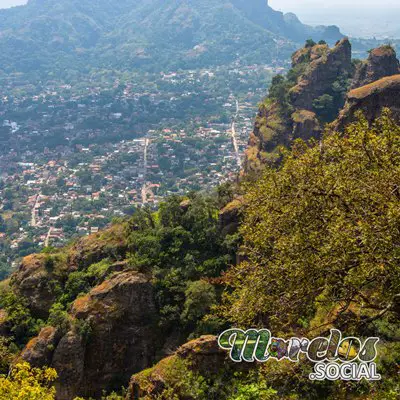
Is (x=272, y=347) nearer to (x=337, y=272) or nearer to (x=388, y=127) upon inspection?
(x=337, y=272)

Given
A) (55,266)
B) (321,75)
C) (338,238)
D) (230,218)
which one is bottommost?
(55,266)

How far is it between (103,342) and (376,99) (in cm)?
2269

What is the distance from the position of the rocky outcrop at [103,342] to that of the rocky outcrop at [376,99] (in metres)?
18.2

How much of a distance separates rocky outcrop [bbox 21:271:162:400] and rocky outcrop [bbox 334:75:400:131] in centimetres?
1819

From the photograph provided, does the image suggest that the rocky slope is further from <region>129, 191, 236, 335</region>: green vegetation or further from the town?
the town

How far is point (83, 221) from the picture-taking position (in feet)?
266

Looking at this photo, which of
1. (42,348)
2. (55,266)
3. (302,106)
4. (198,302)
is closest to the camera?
(198,302)

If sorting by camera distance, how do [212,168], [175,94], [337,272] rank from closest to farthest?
1. [337,272]
2. [212,168]
3. [175,94]

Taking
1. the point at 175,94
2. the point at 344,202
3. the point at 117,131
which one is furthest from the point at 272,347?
the point at 175,94

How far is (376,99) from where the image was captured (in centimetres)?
2964

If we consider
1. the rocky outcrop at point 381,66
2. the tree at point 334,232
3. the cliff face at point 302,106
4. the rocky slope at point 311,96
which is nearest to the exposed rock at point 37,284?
the tree at point 334,232

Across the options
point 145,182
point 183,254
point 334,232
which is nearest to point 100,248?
point 183,254

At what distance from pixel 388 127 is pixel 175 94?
170 meters

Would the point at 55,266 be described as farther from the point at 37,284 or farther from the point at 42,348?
the point at 42,348
